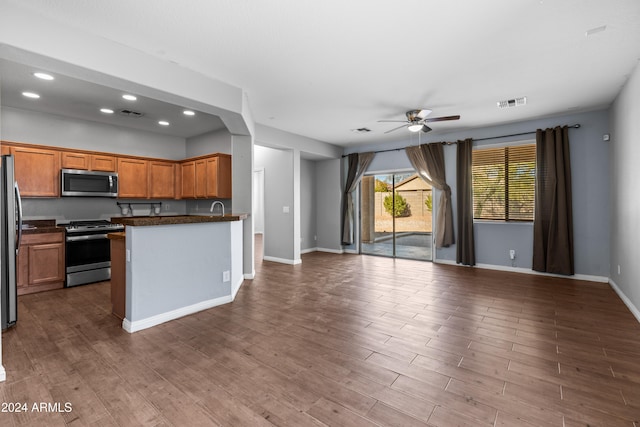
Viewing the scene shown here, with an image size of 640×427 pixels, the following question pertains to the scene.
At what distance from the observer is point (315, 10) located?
7.77ft

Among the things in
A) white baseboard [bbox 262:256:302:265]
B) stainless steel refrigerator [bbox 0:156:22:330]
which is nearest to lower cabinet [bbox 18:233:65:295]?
stainless steel refrigerator [bbox 0:156:22:330]

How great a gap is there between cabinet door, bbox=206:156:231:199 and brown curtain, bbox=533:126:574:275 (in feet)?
18.8

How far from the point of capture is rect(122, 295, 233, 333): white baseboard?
2.99 metres

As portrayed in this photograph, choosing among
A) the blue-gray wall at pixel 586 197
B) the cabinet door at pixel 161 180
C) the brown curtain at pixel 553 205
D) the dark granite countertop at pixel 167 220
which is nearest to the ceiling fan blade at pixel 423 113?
the blue-gray wall at pixel 586 197

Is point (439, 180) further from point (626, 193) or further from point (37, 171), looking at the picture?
point (37, 171)

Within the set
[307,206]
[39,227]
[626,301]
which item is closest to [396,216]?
[307,206]

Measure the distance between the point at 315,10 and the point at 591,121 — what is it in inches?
208

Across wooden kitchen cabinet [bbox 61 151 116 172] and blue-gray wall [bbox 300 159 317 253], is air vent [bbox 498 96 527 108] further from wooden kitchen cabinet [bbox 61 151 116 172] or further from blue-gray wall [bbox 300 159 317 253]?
wooden kitchen cabinet [bbox 61 151 116 172]

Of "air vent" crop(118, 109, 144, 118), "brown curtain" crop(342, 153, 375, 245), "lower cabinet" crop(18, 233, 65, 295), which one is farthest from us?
"brown curtain" crop(342, 153, 375, 245)

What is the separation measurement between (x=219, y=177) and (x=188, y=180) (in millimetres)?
1098

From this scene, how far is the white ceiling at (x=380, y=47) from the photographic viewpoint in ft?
7.73

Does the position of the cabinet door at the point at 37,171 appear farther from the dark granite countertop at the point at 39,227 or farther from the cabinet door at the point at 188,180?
the cabinet door at the point at 188,180

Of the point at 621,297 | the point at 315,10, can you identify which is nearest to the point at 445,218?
the point at 621,297

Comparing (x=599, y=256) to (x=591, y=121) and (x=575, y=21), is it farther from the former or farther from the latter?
(x=575, y=21)
